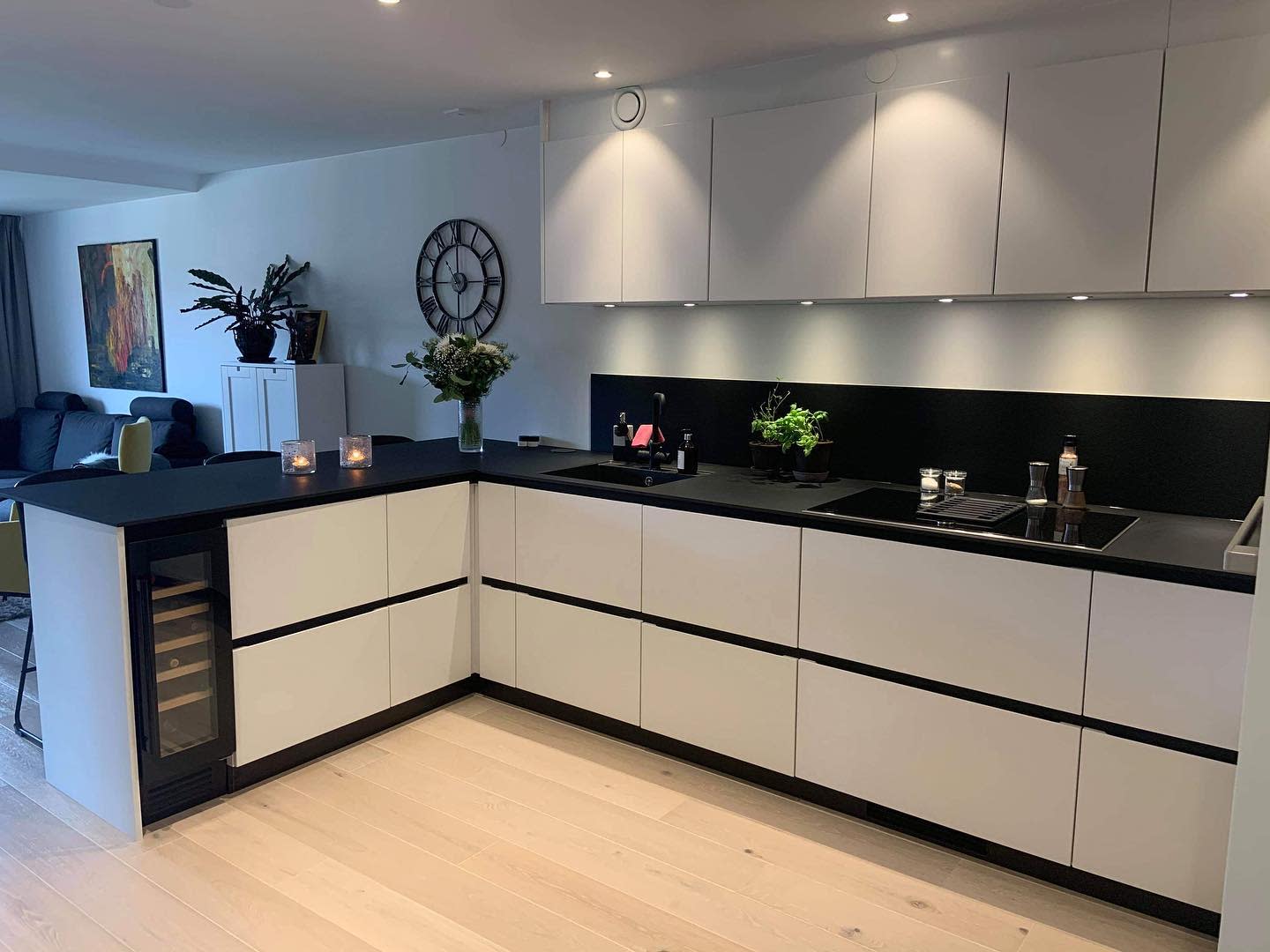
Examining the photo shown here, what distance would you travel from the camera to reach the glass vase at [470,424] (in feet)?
13.0

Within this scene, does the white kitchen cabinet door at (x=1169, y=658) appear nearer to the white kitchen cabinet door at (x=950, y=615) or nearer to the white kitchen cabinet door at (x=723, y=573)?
Answer: the white kitchen cabinet door at (x=950, y=615)

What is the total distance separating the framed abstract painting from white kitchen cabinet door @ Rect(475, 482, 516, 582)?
4.26 meters

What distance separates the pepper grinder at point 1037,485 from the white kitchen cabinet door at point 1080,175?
548 mm

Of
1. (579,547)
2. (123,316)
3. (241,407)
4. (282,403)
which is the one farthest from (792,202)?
(123,316)

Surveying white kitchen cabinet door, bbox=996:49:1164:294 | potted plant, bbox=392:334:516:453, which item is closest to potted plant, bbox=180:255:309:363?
potted plant, bbox=392:334:516:453

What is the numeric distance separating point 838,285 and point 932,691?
1.33m

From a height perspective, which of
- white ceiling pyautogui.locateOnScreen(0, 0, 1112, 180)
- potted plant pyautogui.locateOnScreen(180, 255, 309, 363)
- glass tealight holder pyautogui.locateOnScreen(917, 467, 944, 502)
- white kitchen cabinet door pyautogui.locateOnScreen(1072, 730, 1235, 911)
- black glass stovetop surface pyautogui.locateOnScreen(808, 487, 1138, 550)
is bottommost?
white kitchen cabinet door pyautogui.locateOnScreen(1072, 730, 1235, 911)

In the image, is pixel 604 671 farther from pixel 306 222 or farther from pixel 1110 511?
pixel 306 222

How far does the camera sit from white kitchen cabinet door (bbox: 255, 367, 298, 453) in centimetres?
516

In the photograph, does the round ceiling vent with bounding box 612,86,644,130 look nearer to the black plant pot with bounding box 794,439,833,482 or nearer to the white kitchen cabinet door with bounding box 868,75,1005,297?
the white kitchen cabinet door with bounding box 868,75,1005,297

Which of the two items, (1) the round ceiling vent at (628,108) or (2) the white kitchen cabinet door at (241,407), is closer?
(1) the round ceiling vent at (628,108)

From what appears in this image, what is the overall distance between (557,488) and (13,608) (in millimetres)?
3321

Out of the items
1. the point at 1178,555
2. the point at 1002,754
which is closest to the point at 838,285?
the point at 1178,555

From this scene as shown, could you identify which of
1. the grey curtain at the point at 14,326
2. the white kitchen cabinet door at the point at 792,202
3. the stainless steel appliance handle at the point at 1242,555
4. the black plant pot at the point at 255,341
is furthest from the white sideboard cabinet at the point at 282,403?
the stainless steel appliance handle at the point at 1242,555
